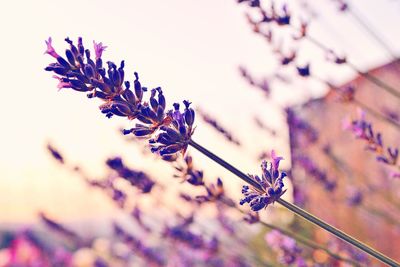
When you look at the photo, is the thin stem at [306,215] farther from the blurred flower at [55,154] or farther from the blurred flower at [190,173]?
the blurred flower at [55,154]

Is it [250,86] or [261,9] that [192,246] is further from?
[261,9]

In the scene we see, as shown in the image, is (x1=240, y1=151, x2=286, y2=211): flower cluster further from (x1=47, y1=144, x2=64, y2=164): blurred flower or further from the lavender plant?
(x1=47, y1=144, x2=64, y2=164): blurred flower

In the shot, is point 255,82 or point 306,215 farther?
point 255,82

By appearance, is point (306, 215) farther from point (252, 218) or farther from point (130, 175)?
point (130, 175)

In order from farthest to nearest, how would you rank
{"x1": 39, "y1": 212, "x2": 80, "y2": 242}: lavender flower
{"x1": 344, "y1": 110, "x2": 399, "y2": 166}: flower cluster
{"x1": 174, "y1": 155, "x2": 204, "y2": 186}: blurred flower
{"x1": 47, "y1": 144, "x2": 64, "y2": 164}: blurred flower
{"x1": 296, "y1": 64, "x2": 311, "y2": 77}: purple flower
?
{"x1": 39, "y1": 212, "x2": 80, "y2": 242}: lavender flower → {"x1": 47, "y1": 144, "x2": 64, "y2": 164}: blurred flower → {"x1": 296, "y1": 64, "x2": 311, "y2": 77}: purple flower → {"x1": 344, "y1": 110, "x2": 399, "y2": 166}: flower cluster → {"x1": 174, "y1": 155, "x2": 204, "y2": 186}: blurred flower

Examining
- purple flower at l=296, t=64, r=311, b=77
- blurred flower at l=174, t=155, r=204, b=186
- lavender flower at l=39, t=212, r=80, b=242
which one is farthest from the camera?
lavender flower at l=39, t=212, r=80, b=242

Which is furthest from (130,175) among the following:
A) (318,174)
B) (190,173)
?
(318,174)

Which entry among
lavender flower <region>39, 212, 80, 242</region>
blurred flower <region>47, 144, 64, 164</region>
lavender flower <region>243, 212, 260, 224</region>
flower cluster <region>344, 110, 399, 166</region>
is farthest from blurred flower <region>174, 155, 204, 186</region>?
lavender flower <region>39, 212, 80, 242</region>

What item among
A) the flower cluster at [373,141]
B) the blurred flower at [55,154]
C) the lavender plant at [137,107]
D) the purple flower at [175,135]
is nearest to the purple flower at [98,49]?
the lavender plant at [137,107]
